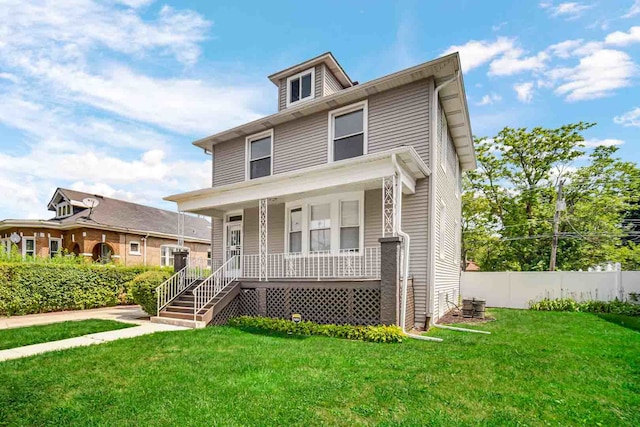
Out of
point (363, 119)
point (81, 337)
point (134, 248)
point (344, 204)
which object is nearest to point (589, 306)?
point (344, 204)

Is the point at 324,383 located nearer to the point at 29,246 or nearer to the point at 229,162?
the point at 229,162

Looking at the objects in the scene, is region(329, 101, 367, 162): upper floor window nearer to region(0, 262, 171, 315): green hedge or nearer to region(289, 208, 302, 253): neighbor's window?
region(289, 208, 302, 253): neighbor's window

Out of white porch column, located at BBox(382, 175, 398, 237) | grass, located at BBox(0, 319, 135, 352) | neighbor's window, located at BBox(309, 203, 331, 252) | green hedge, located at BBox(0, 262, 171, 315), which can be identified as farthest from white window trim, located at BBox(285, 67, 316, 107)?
grass, located at BBox(0, 319, 135, 352)

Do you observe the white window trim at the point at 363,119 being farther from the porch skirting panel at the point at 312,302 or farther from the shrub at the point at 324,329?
the shrub at the point at 324,329

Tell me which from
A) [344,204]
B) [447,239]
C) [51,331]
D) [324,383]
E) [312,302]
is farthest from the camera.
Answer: [447,239]

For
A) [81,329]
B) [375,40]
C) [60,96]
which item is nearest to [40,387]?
[81,329]

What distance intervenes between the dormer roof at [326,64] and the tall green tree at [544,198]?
13.0 m

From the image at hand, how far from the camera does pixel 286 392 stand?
13.5 ft

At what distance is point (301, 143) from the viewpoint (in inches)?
445

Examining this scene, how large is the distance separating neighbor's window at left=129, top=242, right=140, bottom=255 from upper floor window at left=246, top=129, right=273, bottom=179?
1134cm

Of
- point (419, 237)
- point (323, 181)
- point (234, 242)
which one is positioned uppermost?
point (323, 181)

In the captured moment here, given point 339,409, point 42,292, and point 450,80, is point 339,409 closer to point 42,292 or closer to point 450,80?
point 450,80

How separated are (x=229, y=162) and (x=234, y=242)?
3041 mm

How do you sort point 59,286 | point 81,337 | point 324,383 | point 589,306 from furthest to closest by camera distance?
point 589,306 < point 59,286 < point 81,337 < point 324,383
